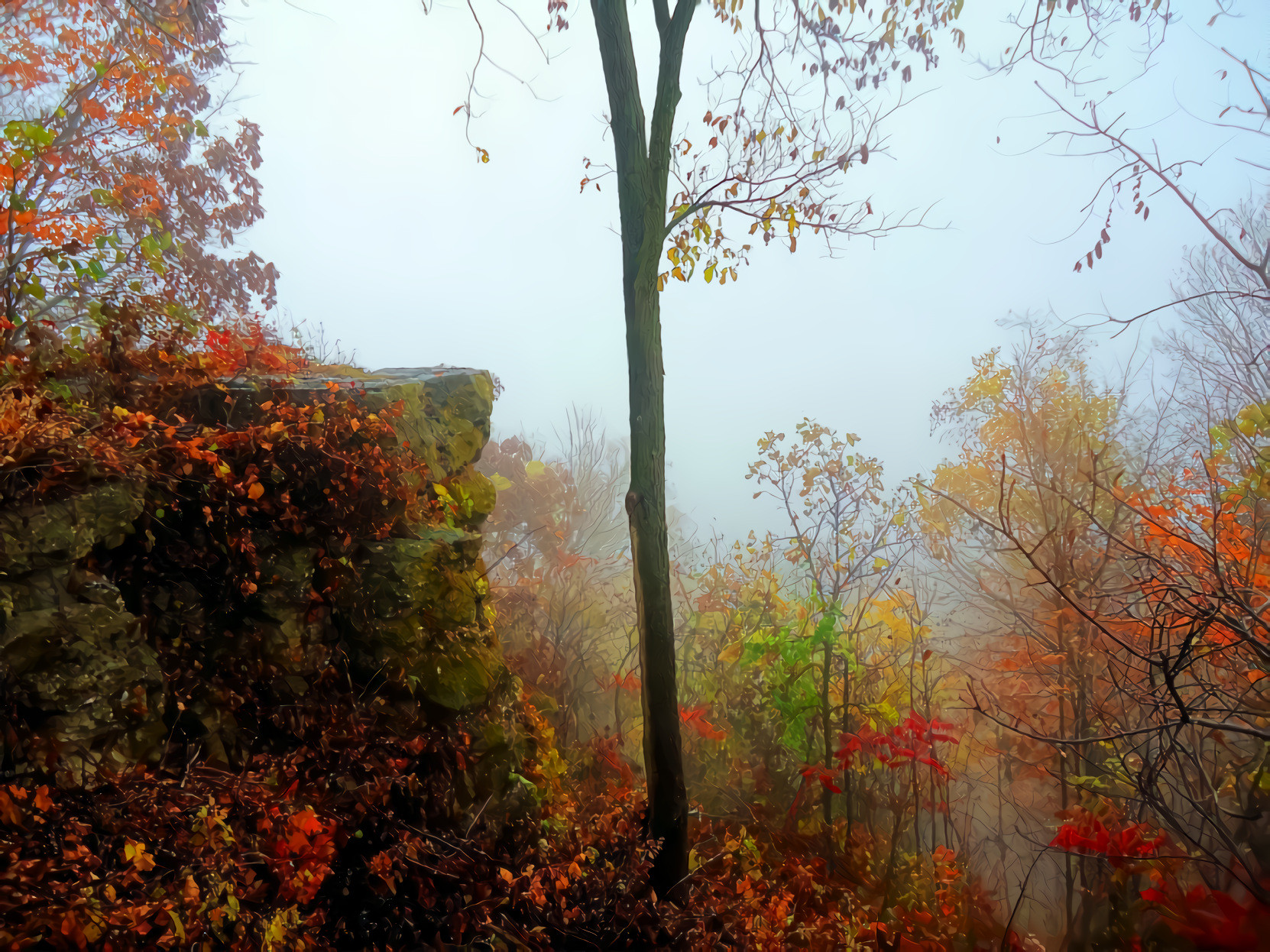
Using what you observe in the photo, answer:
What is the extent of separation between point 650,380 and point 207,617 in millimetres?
3442

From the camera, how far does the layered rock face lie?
3.05 metres

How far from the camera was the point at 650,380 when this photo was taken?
15.0ft

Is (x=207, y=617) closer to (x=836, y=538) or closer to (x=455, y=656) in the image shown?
(x=455, y=656)

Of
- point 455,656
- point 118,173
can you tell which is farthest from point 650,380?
point 118,173

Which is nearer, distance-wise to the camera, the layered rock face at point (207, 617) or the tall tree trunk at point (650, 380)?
the layered rock face at point (207, 617)

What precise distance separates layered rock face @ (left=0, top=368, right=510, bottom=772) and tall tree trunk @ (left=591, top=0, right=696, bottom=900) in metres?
1.40

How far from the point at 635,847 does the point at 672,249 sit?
16.7ft

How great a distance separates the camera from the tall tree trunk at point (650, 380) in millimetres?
4484

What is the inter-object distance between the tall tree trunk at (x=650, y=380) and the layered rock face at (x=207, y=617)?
1.40m

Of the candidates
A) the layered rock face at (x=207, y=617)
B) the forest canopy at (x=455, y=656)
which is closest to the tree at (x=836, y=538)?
the forest canopy at (x=455, y=656)

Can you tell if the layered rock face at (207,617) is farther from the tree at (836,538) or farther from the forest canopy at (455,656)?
the tree at (836,538)

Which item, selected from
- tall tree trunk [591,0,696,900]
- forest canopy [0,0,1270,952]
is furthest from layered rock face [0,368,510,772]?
tall tree trunk [591,0,696,900]

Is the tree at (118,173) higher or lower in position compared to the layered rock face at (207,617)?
higher

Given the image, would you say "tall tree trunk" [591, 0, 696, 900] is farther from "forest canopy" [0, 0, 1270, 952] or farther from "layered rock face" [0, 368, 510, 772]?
"layered rock face" [0, 368, 510, 772]
